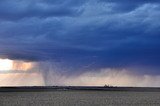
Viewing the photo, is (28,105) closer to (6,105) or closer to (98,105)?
(6,105)

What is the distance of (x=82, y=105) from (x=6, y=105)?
45.2 ft

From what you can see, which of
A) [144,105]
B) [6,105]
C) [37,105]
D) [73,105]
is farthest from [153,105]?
[6,105]

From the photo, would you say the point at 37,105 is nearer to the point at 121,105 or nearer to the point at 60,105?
the point at 60,105

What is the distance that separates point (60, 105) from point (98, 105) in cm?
689

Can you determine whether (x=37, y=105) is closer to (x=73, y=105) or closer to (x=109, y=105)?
(x=73, y=105)

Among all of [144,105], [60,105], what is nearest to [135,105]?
[144,105]

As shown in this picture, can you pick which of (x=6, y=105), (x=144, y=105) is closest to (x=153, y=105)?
(x=144, y=105)

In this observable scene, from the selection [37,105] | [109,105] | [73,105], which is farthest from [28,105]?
[109,105]

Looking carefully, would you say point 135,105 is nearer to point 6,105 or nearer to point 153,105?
point 153,105

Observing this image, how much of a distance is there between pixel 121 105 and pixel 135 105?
2.52m

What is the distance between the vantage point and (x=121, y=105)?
8181 cm

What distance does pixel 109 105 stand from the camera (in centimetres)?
8138

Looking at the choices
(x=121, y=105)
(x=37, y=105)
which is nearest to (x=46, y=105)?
(x=37, y=105)

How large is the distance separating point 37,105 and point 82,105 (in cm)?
805
